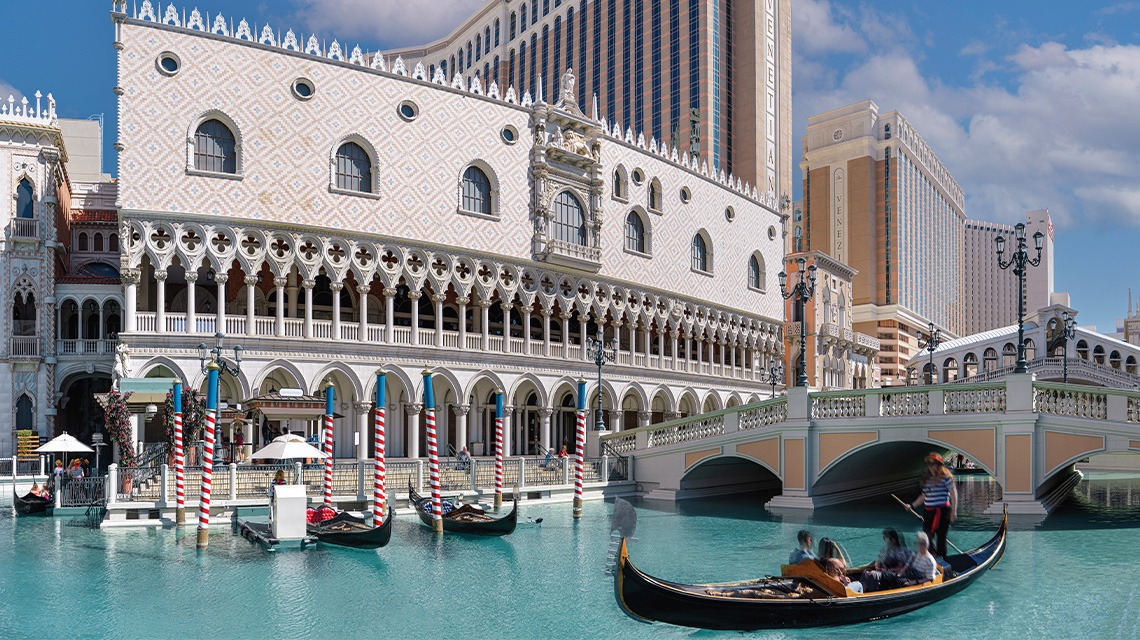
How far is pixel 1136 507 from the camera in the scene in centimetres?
2447

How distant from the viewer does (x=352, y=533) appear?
1756 centimetres

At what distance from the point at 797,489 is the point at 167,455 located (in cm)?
1565

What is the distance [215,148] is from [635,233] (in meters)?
17.5

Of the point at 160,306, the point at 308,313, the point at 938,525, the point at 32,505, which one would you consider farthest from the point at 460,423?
the point at 938,525

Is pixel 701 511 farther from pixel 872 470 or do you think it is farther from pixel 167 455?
pixel 167 455

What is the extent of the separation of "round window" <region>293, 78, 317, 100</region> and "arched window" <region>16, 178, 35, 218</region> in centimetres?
1073

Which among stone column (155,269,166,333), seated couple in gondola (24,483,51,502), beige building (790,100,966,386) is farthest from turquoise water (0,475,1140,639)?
beige building (790,100,966,386)

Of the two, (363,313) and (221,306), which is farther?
(363,313)

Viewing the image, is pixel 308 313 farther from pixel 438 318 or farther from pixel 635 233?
pixel 635 233

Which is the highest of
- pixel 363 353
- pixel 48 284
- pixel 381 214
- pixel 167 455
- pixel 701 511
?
pixel 381 214

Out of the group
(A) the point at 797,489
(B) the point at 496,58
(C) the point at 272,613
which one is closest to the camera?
(C) the point at 272,613

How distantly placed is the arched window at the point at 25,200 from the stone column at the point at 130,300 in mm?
7794

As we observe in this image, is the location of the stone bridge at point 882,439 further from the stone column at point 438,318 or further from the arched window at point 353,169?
the arched window at point 353,169

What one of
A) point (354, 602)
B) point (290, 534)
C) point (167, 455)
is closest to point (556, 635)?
point (354, 602)
